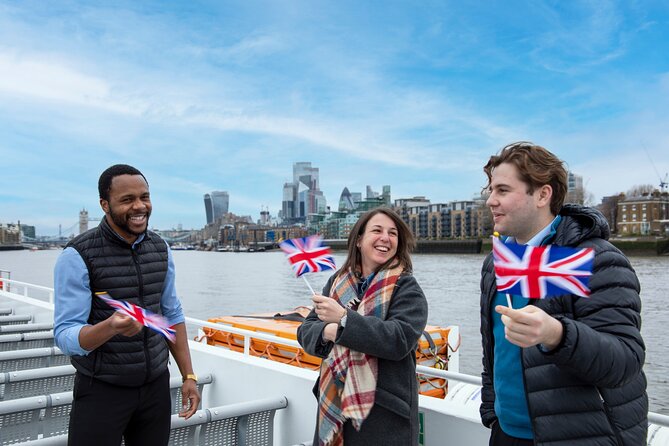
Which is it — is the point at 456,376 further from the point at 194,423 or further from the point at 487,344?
the point at 194,423

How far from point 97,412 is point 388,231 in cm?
135

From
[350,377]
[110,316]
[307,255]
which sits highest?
[307,255]

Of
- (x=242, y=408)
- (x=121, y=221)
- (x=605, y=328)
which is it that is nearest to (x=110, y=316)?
(x=121, y=221)

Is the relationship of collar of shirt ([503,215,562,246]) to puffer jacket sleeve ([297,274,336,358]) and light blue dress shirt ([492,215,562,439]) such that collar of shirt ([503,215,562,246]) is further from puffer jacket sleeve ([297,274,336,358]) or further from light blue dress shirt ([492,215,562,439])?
puffer jacket sleeve ([297,274,336,358])

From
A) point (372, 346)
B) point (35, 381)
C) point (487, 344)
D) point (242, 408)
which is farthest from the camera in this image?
point (35, 381)

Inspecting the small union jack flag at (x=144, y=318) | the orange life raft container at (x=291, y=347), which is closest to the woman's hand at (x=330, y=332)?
the small union jack flag at (x=144, y=318)

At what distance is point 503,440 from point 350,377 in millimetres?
589

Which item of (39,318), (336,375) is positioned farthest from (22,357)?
(39,318)

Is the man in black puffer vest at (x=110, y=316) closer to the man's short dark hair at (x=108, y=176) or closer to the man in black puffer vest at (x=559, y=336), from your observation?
the man's short dark hair at (x=108, y=176)

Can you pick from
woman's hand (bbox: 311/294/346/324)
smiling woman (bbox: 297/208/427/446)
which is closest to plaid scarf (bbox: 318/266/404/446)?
smiling woman (bbox: 297/208/427/446)

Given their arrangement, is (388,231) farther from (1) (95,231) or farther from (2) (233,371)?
(2) (233,371)

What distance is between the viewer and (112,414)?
2178mm

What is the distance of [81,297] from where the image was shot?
7.01ft

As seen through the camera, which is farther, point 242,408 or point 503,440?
point 242,408
